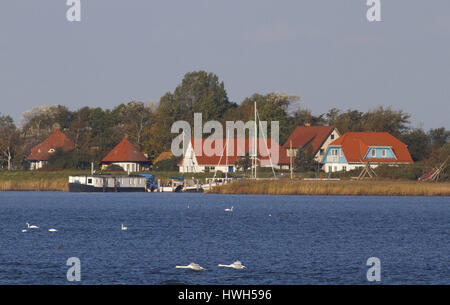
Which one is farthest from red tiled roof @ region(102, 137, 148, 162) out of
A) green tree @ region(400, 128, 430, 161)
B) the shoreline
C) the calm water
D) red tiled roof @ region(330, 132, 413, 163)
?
the calm water

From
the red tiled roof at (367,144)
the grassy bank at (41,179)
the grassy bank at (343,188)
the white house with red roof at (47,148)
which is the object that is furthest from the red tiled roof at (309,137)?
the white house with red roof at (47,148)

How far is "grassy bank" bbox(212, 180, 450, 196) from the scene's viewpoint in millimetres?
91938

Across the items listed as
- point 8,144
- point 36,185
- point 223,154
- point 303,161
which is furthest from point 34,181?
point 303,161

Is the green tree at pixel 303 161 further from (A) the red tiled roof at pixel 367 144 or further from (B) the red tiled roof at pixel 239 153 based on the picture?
(A) the red tiled roof at pixel 367 144

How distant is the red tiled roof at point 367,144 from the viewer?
126062 mm

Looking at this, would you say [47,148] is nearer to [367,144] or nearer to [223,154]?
[223,154]

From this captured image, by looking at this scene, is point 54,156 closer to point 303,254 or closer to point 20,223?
point 20,223

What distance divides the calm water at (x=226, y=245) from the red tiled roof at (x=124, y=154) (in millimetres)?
53763

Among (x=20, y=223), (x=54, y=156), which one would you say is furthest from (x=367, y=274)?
(x=54, y=156)

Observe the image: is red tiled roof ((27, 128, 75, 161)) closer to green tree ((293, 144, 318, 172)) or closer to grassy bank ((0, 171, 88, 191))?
grassy bank ((0, 171, 88, 191))

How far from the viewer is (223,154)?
13412 centimetres

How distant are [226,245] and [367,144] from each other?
82980 mm

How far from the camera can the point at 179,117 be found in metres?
160
